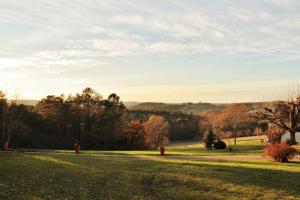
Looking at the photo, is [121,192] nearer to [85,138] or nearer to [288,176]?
[288,176]

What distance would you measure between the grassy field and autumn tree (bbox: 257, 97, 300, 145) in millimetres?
26240

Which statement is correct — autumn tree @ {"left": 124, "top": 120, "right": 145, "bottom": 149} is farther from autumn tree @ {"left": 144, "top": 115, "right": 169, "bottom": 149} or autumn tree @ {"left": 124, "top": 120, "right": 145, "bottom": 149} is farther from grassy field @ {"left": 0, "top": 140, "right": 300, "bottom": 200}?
grassy field @ {"left": 0, "top": 140, "right": 300, "bottom": 200}

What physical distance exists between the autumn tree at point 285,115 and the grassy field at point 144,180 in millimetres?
26240

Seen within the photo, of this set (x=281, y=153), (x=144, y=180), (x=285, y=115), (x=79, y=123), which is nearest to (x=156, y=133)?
(x=79, y=123)

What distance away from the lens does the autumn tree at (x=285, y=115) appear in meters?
53.6

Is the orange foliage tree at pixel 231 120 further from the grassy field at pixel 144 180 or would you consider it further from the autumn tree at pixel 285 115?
the grassy field at pixel 144 180

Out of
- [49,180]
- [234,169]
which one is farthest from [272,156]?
[49,180]

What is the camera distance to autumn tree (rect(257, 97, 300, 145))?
5362 centimetres

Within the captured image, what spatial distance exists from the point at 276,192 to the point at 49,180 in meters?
13.5

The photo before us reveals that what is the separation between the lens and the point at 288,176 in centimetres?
2455

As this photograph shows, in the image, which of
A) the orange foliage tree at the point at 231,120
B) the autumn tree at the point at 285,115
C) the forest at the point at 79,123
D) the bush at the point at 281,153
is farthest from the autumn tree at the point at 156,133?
the bush at the point at 281,153

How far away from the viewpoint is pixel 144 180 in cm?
2425

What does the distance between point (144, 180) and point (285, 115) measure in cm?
3796

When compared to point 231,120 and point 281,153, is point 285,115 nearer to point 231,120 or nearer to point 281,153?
point 281,153
